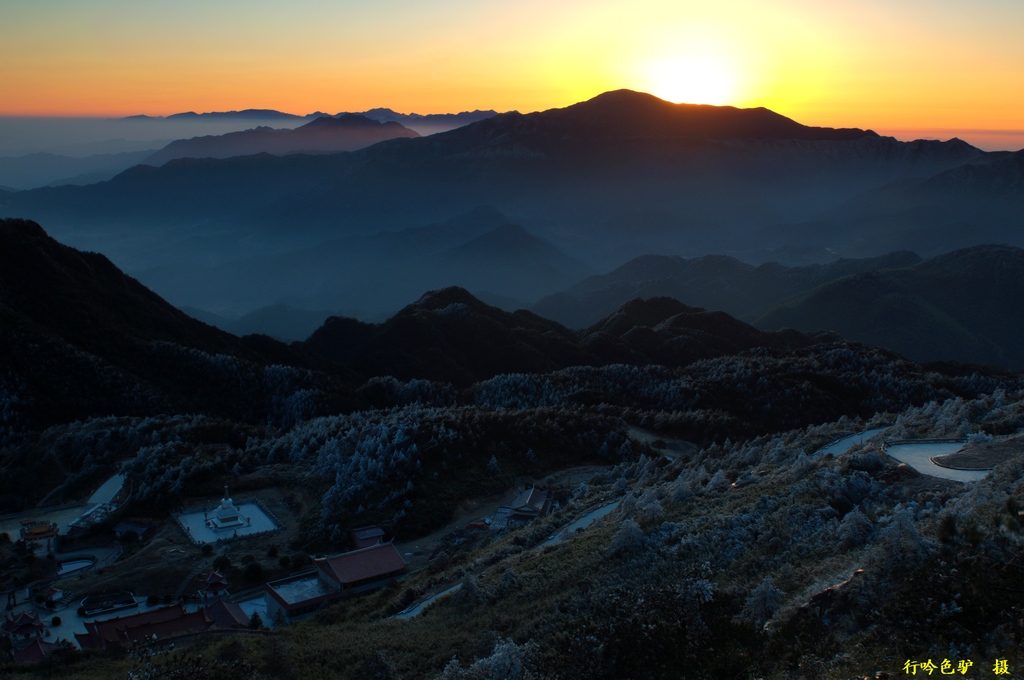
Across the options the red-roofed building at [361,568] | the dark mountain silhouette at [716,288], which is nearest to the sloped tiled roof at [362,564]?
the red-roofed building at [361,568]

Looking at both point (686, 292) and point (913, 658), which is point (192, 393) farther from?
point (686, 292)

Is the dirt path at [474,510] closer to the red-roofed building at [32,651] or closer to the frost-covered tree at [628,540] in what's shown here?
the red-roofed building at [32,651]

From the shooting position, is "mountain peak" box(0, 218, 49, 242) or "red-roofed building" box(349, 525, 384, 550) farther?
"mountain peak" box(0, 218, 49, 242)

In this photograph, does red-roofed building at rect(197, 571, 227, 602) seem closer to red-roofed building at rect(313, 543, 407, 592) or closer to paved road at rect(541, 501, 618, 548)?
red-roofed building at rect(313, 543, 407, 592)

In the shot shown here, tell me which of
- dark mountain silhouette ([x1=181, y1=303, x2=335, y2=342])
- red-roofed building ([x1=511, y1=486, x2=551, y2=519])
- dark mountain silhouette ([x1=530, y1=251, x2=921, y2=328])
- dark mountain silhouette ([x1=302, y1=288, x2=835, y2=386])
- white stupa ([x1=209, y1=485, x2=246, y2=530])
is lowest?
dark mountain silhouette ([x1=181, y1=303, x2=335, y2=342])

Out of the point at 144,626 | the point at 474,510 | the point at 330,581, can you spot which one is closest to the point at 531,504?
the point at 474,510

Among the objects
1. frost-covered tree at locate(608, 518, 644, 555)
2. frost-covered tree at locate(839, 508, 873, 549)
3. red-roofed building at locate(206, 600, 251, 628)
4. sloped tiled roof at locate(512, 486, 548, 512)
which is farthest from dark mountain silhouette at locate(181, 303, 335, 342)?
frost-covered tree at locate(839, 508, 873, 549)

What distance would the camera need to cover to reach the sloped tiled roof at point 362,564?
85.3 ft

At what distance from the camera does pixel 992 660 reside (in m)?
10.0

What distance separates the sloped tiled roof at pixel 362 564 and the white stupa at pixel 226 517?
22.9 ft

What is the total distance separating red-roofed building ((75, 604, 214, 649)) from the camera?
2142cm

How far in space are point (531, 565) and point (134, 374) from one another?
4050 centimetres

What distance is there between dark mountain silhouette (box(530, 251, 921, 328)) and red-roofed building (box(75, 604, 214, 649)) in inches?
5062

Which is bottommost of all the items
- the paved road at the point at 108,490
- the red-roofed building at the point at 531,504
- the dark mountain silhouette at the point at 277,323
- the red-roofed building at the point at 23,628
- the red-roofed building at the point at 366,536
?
the dark mountain silhouette at the point at 277,323
